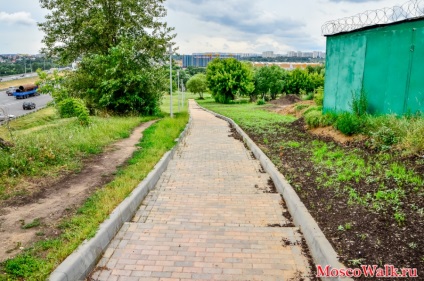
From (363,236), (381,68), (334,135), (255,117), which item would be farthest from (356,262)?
(255,117)

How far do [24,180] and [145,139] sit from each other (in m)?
5.78

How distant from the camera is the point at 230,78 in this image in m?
50.4

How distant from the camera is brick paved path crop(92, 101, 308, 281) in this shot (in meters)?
3.56

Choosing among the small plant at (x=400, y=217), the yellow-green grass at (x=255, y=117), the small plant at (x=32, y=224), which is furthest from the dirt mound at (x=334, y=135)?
the small plant at (x=32, y=224)

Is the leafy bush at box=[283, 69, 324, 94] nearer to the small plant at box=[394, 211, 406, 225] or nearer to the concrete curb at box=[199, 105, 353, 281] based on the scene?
the concrete curb at box=[199, 105, 353, 281]

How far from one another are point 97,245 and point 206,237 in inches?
53.8

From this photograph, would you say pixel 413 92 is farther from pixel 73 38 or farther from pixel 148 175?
pixel 73 38

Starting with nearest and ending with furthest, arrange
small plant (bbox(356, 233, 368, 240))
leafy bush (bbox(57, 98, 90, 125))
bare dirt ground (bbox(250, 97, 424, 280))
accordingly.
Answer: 1. bare dirt ground (bbox(250, 97, 424, 280))
2. small plant (bbox(356, 233, 368, 240))
3. leafy bush (bbox(57, 98, 90, 125))

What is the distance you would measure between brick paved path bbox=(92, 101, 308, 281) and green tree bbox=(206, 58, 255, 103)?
1748 inches

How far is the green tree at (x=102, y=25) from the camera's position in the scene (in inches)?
848

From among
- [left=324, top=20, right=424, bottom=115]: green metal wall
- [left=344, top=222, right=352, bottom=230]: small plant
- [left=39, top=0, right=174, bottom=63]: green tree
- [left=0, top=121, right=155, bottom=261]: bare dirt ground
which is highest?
[left=39, top=0, right=174, bottom=63]: green tree

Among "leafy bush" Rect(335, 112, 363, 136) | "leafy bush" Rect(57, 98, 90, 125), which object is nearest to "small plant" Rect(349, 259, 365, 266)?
"leafy bush" Rect(335, 112, 363, 136)

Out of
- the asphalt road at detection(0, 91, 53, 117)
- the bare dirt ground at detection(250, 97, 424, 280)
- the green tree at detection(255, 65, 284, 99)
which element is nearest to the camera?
the bare dirt ground at detection(250, 97, 424, 280)

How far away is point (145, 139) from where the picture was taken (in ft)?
38.7
